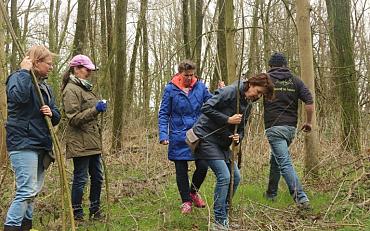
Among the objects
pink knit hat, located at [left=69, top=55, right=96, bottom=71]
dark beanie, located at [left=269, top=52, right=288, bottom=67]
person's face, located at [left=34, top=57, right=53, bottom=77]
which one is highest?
dark beanie, located at [left=269, top=52, right=288, bottom=67]

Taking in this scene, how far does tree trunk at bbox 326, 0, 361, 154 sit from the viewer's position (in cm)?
875

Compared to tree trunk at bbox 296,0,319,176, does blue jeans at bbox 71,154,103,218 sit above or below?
below

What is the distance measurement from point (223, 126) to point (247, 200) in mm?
1651

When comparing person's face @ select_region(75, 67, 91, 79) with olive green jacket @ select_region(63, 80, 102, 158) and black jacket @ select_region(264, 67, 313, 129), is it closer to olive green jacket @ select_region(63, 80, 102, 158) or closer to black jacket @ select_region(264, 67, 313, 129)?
olive green jacket @ select_region(63, 80, 102, 158)

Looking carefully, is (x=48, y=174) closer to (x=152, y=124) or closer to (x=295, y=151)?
(x=295, y=151)

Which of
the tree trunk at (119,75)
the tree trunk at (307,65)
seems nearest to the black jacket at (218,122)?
the tree trunk at (307,65)

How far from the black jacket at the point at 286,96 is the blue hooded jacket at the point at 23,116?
3.04m

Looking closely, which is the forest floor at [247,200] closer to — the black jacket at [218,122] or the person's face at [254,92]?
the black jacket at [218,122]

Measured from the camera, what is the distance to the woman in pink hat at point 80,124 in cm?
560

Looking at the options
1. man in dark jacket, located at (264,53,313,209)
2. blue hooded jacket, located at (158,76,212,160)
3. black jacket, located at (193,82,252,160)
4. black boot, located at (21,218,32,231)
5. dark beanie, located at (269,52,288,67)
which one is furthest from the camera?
dark beanie, located at (269,52,288,67)

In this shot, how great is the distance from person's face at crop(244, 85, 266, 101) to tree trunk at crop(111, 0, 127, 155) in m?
6.87

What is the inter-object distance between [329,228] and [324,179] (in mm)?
2086

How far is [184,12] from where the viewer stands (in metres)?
17.5

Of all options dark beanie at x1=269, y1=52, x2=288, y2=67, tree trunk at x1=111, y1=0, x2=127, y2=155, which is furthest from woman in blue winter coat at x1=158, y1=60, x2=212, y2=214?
tree trunk at x1=111, y1=0, x2=127, y2=155
